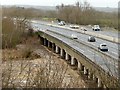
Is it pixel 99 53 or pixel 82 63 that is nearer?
pixel 99 53

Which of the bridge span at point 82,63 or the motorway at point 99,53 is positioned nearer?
the bridge span at point 82,63

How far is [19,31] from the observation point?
243 feet

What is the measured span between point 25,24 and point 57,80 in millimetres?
75245

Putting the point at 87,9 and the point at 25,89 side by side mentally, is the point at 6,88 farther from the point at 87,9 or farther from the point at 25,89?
the point at 87,9

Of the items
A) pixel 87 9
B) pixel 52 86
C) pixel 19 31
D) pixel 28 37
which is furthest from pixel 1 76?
pixel 87 9

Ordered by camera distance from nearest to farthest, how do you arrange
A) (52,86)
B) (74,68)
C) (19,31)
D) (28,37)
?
(52,86) < (74,68) < (19,31) < (28,37)

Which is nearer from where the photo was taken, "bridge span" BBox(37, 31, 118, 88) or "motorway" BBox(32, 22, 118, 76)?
"bridge span" BBox(37, 31, 118, 88)

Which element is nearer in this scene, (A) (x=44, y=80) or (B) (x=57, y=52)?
(A) (x=44, y=80)

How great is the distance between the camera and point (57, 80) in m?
7.55

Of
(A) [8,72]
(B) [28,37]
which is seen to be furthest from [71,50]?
(A) [8,72]

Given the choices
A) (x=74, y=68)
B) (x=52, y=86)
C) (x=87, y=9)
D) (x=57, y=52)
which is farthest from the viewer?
(x=87, y=9)

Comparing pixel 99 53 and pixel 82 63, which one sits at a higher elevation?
pixel 99 53

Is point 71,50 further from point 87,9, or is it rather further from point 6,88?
point 87,9

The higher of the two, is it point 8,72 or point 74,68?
point 8,72
